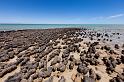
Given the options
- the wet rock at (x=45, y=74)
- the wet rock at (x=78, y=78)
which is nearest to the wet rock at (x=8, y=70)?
the wet rock at (x=45, y=74)

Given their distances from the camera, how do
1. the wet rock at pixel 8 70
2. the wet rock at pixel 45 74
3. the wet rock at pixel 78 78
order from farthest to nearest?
the wet rock at pixel 8 70 → the wet rock at pixel 45 74 → the wet rock at pixel 78 78

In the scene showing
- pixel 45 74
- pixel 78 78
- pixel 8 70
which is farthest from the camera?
pixel 8 70

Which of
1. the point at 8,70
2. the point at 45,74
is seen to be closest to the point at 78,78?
the point at 45,74

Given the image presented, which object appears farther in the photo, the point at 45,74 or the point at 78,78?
the point at 45,74

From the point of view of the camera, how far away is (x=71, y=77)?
282 inches

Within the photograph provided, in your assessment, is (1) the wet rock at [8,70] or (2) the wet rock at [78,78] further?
(1) the wet rock at [8,70]

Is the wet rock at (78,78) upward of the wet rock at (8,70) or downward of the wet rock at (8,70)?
downward

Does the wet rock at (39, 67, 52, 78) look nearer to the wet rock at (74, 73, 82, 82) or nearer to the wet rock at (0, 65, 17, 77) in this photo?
the wet rock at (74, 73, 82, 82)

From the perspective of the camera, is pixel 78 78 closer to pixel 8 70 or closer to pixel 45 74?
pixel 45 74

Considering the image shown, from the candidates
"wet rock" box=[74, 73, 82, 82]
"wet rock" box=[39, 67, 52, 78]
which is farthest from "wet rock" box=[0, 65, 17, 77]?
"wet rock" box=[74, 73, 82, 82]

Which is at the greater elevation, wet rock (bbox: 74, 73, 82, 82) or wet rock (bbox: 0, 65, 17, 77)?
wet rock (bbox: 0, 65, 17, 77)

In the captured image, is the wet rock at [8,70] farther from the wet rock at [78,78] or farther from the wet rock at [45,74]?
the wet rock at [78,78]

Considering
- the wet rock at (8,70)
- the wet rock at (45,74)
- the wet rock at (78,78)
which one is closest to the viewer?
the wet rock at (78,78)

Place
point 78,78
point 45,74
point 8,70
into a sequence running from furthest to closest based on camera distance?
1. point 8,70
2. point 45,74
3. point 78,78
